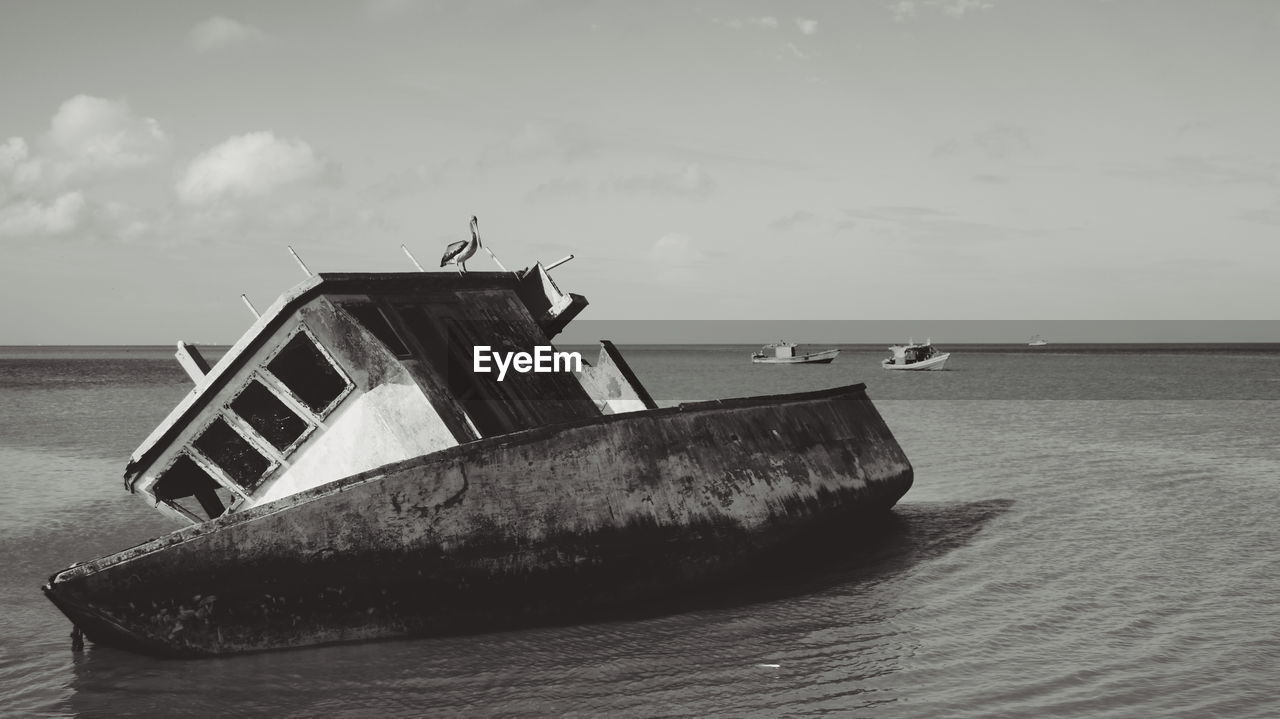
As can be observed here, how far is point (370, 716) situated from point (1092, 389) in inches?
2311

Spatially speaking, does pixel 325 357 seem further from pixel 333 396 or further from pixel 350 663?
pixel 350 663

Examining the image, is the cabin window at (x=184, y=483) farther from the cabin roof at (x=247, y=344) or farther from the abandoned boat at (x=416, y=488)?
the cabin roof at (x=247, y=344)

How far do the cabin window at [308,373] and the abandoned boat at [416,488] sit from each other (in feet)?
0.09

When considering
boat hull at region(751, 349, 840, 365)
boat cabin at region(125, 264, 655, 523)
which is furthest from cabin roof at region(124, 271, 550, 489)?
boat hull at region(751, 349, 840, 365)

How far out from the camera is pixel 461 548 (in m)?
8.68

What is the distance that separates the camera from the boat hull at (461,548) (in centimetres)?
812

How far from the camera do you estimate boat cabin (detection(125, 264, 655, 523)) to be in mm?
9500

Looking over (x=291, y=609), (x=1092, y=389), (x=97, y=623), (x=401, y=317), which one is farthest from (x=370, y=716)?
(x=1092, y=389)

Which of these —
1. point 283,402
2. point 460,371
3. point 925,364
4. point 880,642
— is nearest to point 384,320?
point 460,371

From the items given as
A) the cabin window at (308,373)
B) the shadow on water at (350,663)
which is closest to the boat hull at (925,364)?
the shadow on water at (350,663)

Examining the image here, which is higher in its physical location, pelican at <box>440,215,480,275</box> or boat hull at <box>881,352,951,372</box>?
pelican at <box>440,215,480,275</box>

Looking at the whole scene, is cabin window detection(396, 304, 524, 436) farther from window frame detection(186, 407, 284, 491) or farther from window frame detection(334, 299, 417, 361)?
window frame detection(186, 407, 284, 491)

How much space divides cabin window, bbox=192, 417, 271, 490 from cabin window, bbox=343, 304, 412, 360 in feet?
5.33

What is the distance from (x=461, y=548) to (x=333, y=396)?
297cm
